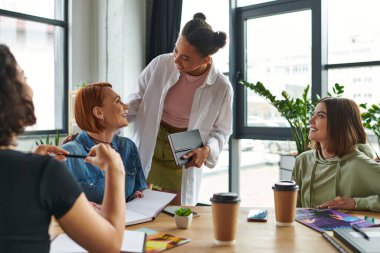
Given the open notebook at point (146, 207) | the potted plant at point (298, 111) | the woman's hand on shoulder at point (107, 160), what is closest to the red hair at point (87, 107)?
Result: the open notebook at point (146, 207)

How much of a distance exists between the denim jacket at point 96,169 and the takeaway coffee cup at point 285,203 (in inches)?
27.6

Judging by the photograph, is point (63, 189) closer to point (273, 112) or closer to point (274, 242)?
point (274, 242)

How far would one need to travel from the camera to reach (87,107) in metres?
1.99

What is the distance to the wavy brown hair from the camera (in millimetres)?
2035

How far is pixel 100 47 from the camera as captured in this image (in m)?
4.68

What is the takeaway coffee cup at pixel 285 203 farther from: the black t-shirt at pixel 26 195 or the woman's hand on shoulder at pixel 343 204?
the black t-shirt at pixel 26 195

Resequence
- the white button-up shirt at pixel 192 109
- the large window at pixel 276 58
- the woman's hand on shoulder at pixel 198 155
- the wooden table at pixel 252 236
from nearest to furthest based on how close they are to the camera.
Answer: the wooden table at pixel 252 236, the woman's hand on shoulder at pixel 198 155, the white button-up shirt at pixel 192 109, the large window at pixel 276 58

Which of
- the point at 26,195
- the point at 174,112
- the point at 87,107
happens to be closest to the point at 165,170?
the point at 174,112

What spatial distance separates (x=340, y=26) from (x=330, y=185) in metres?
2.19

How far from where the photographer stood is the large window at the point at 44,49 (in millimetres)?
4258

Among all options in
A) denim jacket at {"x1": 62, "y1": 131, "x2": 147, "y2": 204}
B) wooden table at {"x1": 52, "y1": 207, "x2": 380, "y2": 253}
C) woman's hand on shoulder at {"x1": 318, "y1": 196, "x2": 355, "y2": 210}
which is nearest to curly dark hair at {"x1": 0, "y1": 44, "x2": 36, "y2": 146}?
wooden table at {"x1": 52, "y1": 207, "x2": 380, "y2": 253}

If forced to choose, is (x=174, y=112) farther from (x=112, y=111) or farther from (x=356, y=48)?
(x=356, y=48)

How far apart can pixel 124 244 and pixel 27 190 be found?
388mm

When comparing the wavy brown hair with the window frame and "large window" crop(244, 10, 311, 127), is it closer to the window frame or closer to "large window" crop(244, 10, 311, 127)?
the window frame
